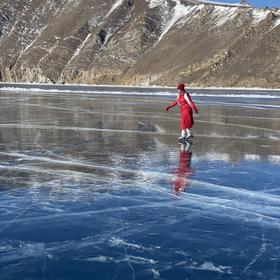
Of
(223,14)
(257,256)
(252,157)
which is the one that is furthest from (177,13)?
(257,256)

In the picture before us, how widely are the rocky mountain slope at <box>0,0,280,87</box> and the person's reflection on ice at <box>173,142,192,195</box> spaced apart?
74947 mm

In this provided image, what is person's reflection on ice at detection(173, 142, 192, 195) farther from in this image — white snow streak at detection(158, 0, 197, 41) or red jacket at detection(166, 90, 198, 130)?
white snow streak at detection(158, 0, 197, 41)

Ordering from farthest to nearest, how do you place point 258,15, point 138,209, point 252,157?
point 258,15
point 252,157
point 138,209

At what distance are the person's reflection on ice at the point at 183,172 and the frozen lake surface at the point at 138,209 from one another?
23mm

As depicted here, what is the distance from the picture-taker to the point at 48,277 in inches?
203

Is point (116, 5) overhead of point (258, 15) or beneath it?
overhead

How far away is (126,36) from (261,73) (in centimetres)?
5370

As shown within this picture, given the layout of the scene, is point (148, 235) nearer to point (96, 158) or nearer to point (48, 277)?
point (48, 277)

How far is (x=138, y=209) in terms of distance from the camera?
25.3 feet

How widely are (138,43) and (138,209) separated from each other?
418 ft

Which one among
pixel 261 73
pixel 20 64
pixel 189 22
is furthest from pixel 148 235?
pixel 20 64

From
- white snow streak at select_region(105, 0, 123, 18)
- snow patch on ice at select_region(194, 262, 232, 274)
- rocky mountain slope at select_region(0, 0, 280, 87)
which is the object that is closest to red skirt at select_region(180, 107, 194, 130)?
snow patch on ice at select_region(194, 262, 232, 274)

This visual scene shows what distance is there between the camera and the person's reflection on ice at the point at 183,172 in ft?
30.0

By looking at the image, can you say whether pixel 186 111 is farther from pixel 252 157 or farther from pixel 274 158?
pixel 274 158
